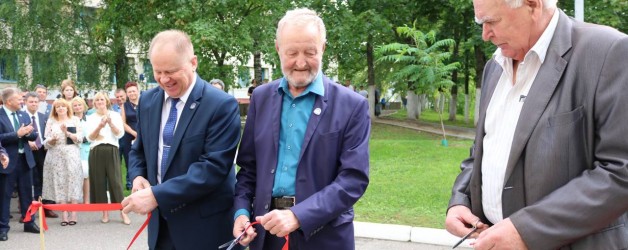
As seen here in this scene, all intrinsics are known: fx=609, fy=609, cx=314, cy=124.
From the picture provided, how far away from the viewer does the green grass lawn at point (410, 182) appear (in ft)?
26.7

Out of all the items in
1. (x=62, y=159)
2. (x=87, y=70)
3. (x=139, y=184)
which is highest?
(x=87, y=70)

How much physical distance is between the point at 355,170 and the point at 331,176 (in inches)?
5.3

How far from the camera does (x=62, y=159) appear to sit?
8703 millimetres

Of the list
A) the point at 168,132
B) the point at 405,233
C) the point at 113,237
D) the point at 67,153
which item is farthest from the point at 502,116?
the point at 67,153

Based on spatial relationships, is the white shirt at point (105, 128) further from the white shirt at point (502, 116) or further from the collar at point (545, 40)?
the collar at point (545, 40)

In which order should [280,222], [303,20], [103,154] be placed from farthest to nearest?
[103,154] < [303,20] < [280,222]

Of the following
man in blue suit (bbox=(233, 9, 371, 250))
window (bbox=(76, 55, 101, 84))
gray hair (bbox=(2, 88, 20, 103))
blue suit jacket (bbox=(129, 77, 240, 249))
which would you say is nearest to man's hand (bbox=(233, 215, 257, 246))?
man in blue suit (bbox=(233, 9, 371, 250))

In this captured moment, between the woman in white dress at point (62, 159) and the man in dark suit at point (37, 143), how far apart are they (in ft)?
1.27

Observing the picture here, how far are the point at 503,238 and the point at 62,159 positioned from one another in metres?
7.89

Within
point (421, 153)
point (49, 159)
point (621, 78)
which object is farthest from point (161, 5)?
point (621, 78)

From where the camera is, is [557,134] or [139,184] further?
[139,184]

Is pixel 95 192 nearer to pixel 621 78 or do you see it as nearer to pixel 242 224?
pixel 242 224

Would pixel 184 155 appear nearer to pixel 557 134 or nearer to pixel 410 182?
pixel 557 134

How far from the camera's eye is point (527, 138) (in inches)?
80.7
